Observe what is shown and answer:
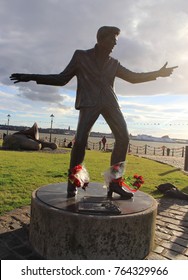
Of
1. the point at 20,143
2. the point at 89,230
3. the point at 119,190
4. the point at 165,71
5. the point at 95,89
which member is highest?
the point at 165,71

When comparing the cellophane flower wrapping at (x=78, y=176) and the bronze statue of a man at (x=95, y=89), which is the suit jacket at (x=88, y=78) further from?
the cellophane flower wrapping at (x=78, y=176)

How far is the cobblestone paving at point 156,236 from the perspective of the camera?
383 centimetres

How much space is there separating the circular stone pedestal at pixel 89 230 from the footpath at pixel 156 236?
164mm

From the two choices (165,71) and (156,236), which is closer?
(156,236)

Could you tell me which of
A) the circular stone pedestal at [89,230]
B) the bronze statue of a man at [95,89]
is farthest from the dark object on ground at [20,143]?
the circular stone pedestal at [89,230]

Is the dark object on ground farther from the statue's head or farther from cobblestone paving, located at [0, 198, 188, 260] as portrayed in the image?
the statue's head

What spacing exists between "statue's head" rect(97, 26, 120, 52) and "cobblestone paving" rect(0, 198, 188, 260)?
291 centimetres

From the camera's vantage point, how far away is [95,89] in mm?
4344

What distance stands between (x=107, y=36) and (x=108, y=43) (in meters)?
0.10

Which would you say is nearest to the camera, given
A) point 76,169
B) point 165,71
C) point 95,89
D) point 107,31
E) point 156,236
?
A: point 76,169

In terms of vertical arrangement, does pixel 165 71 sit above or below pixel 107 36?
below

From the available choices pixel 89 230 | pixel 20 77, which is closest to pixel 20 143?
pixel 20 77

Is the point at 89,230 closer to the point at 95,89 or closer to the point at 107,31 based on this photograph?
the point at 95,89

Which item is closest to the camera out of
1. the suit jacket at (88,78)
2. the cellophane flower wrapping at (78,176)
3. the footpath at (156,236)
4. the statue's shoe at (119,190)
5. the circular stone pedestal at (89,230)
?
the circular stone pedestal at (89,230)
